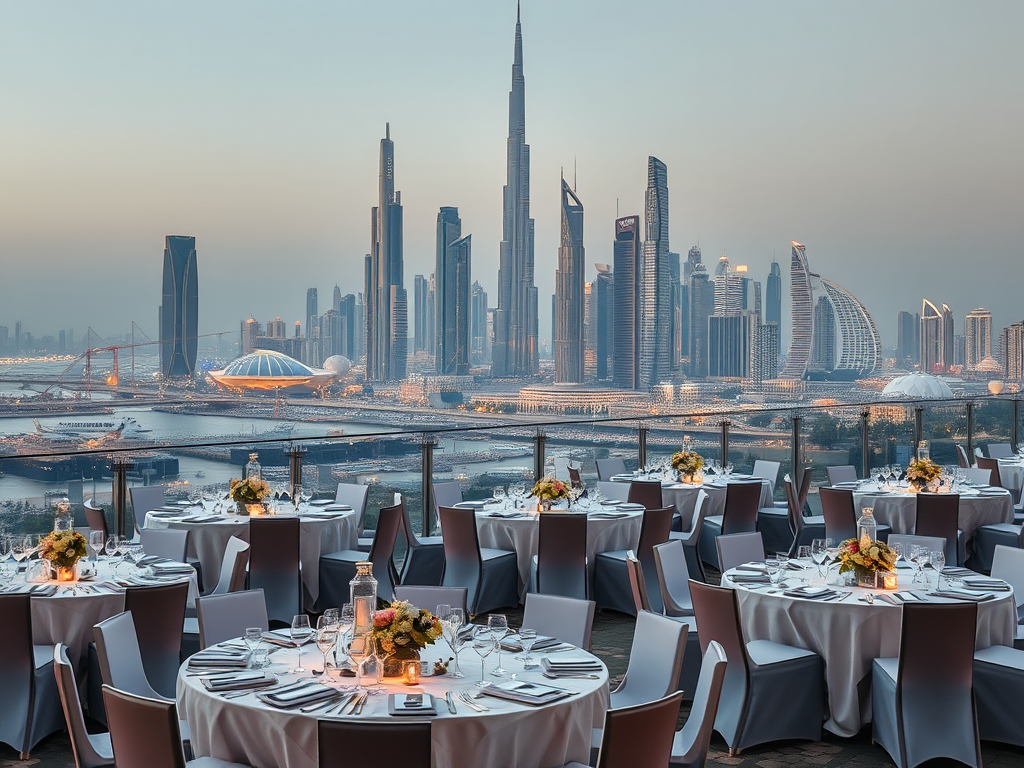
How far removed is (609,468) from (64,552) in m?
7.00

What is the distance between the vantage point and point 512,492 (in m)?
9.36

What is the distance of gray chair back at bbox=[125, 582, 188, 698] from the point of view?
16.4 ft

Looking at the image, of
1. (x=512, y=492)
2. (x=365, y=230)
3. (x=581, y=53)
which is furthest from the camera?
(x=365, y=230)

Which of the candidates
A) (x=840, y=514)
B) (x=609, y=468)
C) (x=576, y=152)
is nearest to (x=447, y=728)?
(x=840, y=514)

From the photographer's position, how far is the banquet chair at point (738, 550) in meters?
6.39

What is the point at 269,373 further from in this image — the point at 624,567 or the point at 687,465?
the point at 624,567

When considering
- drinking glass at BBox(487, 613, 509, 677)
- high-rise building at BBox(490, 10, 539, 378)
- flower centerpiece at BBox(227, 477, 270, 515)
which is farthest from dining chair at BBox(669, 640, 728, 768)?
high-rise building at BBox(490, 10, 539, 378)

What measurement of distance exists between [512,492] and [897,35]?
1840 centimetres

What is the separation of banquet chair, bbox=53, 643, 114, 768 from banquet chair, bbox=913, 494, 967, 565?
6.95 meters

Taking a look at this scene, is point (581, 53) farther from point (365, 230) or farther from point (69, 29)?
point (365, 230)

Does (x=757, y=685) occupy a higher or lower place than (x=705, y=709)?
lower

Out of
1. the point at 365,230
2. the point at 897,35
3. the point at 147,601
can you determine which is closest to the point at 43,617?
the point at 147,601

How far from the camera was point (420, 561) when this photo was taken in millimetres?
8672

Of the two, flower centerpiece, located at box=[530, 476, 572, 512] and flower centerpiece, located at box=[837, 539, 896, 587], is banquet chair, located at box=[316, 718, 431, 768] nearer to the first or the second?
flower centerpiece, located at box=[837, 539, 896, 587]
